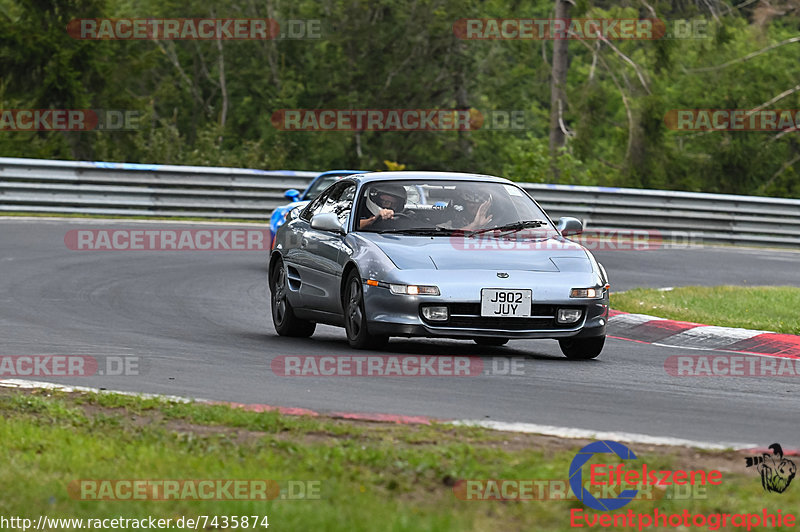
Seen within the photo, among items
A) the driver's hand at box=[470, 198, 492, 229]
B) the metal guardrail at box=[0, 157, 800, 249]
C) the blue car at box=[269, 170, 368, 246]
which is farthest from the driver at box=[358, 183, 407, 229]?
the metal guardrail at box=[0, 157, 800, 249]

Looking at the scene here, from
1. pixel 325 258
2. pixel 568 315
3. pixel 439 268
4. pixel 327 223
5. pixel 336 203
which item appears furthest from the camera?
pixel 336 203

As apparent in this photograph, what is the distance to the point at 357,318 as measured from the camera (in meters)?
10.4

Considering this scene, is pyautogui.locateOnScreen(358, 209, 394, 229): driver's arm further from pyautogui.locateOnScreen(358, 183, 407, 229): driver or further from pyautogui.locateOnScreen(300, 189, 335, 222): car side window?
pyautogui.locateOnScreen(300, 189, 335, 222): car side window

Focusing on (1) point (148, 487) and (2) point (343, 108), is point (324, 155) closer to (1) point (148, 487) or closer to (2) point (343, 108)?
(2) point (343, 108)

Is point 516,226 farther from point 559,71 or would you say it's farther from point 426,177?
point 559,71

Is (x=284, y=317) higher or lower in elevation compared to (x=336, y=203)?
lower

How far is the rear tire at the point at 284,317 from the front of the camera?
469 inches

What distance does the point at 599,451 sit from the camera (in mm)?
6211

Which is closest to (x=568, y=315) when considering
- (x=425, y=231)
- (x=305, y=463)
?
(x=425, y=231)

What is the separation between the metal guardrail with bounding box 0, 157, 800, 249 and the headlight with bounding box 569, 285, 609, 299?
15597mm

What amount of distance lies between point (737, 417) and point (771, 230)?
20729 millimetres

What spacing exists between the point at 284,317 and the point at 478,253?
7.94ft

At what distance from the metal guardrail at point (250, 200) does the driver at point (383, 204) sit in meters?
14.7

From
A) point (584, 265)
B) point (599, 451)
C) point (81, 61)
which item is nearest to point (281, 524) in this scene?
point (599, 451)
